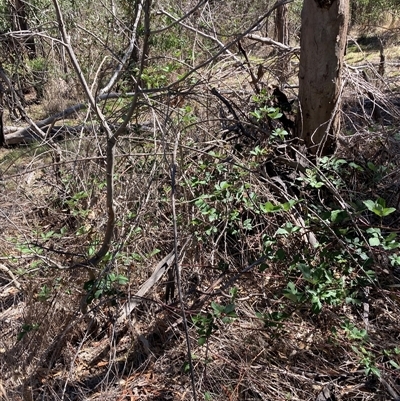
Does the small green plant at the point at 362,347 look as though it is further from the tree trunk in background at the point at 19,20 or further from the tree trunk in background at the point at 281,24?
the tree trunk in background at the point at 281,24

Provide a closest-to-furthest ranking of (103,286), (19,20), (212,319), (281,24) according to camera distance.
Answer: (212,319) < (103,286) < (281,24) < (19,20)

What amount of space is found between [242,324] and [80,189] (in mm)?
1682

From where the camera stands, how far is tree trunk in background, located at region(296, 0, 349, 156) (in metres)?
3.27

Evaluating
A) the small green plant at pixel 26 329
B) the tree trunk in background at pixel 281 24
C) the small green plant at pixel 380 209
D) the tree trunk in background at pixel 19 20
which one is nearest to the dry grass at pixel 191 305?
the small green plant at pixel 26 329

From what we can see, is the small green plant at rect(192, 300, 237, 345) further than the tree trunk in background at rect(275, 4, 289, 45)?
No

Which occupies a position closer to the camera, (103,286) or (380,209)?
(380,209)

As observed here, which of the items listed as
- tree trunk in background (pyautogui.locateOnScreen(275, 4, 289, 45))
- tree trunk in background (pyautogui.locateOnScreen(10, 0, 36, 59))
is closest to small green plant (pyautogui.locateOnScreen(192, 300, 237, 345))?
tree trunk in background (pyautogui.locateOnScreen(10, 0, 36, 59))

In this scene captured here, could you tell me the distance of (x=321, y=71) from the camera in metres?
3.40

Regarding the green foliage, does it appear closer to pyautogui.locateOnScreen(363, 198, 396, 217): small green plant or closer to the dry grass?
the dry grass

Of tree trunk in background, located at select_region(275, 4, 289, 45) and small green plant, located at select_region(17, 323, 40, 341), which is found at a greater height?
tree trunk in background, located at select_region(275, 4, 289, 45)

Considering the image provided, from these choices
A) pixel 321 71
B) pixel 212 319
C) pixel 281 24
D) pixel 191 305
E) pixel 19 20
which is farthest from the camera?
pixel 19 20

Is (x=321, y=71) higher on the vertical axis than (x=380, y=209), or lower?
higher

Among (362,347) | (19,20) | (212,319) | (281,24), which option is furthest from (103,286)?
(19,20)

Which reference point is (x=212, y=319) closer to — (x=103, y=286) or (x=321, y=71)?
(x=103, y=286)
